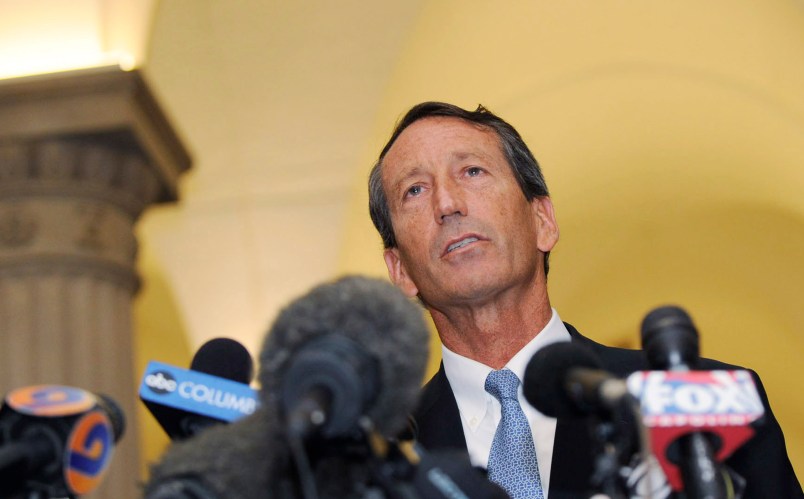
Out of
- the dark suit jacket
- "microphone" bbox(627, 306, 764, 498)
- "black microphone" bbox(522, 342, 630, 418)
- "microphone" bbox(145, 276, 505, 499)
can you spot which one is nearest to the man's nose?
the dark suit jacket

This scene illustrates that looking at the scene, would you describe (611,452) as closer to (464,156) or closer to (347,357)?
(347,357)

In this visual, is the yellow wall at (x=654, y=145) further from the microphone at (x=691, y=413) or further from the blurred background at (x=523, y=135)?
the microphone at (x=691, y=413)

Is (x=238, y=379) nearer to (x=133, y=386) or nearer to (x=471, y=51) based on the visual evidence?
(x=133, y=386)

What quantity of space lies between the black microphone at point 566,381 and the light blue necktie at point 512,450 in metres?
0.71

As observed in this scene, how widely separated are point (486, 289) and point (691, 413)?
1228 millimetres

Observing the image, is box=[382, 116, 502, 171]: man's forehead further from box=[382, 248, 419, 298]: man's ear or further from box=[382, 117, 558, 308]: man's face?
box=[382, 248, 419, 298]: man's ear

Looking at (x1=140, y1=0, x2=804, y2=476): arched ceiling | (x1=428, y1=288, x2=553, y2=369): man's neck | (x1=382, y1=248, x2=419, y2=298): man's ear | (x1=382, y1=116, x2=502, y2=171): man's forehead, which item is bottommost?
(x1=428, y1=288, x2=553, y2=369): man's neck

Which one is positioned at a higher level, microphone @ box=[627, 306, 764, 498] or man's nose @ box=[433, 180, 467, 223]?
man's nose @ box=[433, 180, 467, 223]

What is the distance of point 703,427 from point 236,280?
20.4ft

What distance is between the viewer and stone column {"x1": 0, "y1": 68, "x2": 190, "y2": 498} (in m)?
4.49

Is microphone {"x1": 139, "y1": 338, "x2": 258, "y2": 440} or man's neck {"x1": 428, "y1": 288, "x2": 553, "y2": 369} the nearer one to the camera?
microphone {"x1": 139, "y1": 338, "x2": 258, "y2": 440}

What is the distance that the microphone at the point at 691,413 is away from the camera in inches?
50.9

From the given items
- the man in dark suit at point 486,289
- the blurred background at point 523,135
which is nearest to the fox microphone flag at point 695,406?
the man in dark suit at point 486,289

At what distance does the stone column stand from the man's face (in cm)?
212
